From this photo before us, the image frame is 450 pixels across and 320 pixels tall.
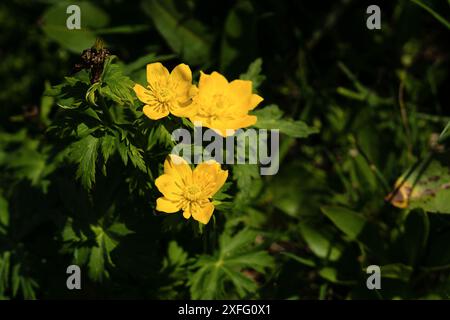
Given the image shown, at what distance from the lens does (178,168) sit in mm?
2156

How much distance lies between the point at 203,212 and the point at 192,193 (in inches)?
3.5

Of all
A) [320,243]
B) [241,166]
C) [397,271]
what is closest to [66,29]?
[241,166]

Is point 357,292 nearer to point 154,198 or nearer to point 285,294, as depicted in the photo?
point 285,294

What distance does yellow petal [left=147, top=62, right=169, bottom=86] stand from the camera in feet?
7.27

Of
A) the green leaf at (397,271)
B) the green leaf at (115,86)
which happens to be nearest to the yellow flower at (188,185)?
the green leaf at (115,86)

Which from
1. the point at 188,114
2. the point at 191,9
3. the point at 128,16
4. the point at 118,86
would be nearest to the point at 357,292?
the point at 188,114

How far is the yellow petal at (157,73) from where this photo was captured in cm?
221

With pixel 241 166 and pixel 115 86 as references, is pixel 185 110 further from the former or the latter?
pixel 241 166

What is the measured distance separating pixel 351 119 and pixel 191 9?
1.20 m

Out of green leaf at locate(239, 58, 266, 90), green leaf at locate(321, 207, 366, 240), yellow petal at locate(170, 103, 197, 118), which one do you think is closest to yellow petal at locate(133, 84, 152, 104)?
yellow petal at locate(170, 103, 197, 118)

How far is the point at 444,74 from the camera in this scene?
3.72m

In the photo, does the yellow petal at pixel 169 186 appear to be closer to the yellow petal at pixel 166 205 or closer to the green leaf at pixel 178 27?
the yellow petal at pixel 166 205

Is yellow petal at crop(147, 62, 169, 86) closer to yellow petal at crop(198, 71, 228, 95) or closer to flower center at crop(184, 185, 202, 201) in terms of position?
yellow petal at crop(198, 71, 228, 95)
